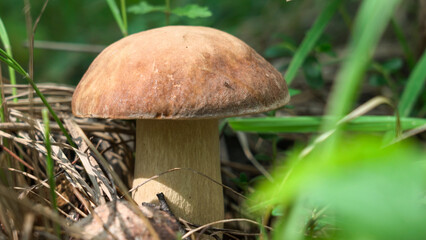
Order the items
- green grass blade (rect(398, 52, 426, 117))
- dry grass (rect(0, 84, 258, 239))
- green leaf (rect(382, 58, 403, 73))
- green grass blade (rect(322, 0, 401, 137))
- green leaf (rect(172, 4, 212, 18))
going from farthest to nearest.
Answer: green leaf (rect(382, 58, 403, 73)) < green grass blade (rect(398, 52, 426, 117)) < green leaf (rect(172, 4, 212, 18)) < dry grass (rect(0, 84, 258, 239)) < green grass blade (rect(322, 0, 401, 137))

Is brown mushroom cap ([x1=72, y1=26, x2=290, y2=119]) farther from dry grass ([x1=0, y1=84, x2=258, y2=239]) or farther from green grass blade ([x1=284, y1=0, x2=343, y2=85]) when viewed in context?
green grass blade ([x1=284, y1=0, x2=343, y2=85])

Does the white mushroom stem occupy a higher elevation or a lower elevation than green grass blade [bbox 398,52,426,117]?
lower

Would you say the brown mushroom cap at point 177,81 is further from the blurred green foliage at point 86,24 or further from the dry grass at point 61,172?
the blurred green foliage at point 86,24

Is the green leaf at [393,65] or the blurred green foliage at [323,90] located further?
the green leaf at [393,65]

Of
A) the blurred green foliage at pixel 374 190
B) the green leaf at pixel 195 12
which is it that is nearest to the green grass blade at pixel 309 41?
the green leaf at pixel 195 12

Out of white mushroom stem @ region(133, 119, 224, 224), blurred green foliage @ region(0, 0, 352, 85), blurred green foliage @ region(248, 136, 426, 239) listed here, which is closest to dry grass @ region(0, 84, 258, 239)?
→ white mushroom stem @ region(133, 119, 224, 224)

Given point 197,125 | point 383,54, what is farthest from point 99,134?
point 383,54

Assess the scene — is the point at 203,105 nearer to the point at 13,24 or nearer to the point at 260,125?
the point at 260,125
